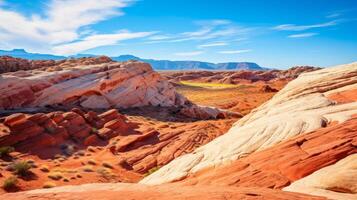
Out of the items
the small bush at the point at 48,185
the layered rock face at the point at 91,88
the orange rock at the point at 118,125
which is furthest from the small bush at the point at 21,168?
the layered rock face at the point at 91,88

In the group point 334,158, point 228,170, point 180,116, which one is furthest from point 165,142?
point 334,158

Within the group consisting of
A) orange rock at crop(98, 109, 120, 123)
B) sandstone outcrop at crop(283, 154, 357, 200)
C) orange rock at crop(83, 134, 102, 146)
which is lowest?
orange rock at crop(83, 134, 102, 146)

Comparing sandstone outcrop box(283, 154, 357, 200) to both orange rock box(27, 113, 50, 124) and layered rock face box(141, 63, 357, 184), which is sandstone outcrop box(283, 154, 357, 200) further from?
orange rock box(27, 113, 50, 124)

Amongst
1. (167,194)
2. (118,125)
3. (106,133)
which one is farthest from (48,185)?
(118,125)

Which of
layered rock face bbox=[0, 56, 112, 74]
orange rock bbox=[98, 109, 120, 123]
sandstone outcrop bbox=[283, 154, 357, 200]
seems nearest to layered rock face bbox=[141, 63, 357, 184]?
sandstone outcrop bbox=[283, 154, 357, 200]

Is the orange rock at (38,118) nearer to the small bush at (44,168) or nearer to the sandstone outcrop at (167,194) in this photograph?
the small bush at (44,168)

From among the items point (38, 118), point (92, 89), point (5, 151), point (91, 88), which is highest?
point (91, 88)

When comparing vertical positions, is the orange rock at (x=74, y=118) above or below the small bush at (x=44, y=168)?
above

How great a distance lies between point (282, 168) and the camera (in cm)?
1005

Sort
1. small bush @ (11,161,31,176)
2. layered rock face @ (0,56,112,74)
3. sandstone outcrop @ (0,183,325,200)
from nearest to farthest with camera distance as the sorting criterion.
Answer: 1. sandstone outcrop @ (0,183,325,200)
2. small bush @ (11,161,31,176)
3. layered rock face @ (0,56,112,74)

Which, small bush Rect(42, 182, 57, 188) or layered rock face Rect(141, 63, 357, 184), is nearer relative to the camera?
layered rock face Rect(141, 63, 357, 184)

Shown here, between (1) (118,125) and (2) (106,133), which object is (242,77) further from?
(2) (106,133)

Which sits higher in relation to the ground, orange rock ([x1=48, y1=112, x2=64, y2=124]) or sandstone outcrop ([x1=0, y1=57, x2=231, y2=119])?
sandstone outcrop ([x1=0, y1=57, x2=231, y2=119])

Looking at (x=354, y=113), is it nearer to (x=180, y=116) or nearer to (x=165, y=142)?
(x=165, y=142)
